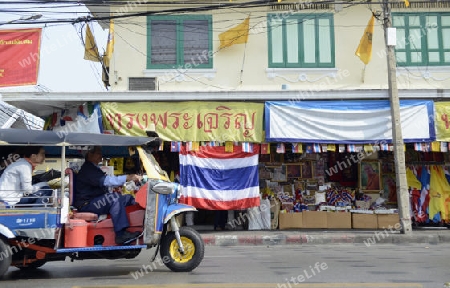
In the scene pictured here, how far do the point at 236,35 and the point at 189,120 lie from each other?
2.97m

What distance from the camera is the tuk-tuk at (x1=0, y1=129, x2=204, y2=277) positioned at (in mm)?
7012

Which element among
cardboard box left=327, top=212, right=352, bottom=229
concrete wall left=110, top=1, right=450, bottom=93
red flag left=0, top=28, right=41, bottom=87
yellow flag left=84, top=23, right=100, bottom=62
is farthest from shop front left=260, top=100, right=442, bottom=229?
red flag left=0, top=28, right=41, bottom=87

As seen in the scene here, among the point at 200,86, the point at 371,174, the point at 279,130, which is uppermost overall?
the point at 200,86

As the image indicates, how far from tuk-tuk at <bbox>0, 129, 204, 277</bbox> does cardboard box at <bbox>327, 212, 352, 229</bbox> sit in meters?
8.65

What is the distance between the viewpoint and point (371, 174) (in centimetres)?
1598

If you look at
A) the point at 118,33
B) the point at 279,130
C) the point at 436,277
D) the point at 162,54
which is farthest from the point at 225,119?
the point at 436,277

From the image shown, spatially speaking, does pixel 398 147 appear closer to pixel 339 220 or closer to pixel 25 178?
pixel 339 220

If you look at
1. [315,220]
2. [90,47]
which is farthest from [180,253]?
[90,47]

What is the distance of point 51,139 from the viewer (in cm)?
713

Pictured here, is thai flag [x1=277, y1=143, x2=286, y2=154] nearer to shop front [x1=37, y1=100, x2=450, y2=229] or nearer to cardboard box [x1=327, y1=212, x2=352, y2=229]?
shop front [x1=37, y1=100, x2=450, y2=229]

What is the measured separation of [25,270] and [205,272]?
8.94 ft

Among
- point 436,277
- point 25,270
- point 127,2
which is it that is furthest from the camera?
point 127,2

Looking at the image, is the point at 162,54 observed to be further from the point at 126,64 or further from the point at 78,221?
the point at 78,221

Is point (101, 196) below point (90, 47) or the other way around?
below
